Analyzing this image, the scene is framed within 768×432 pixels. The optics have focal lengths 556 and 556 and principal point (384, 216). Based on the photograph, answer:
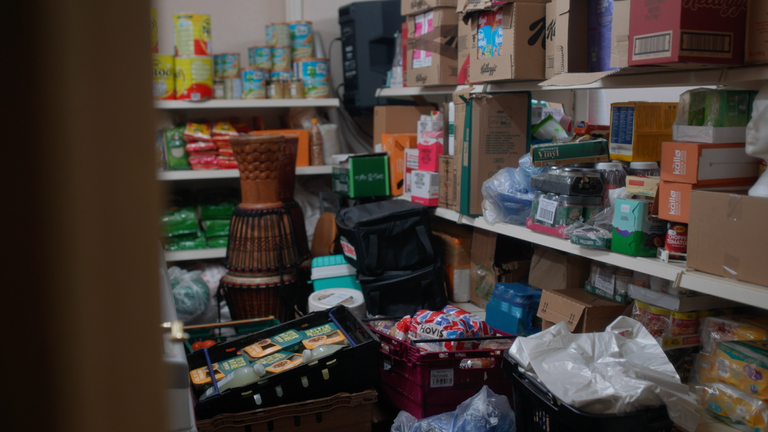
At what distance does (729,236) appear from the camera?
4.15 feet

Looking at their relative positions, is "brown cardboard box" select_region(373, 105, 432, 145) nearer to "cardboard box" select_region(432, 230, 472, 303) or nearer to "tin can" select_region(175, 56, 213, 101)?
"cardboard box" select_region(432, 230, 472, 303)

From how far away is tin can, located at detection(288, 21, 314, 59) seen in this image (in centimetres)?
355

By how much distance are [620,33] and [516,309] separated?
1.00 m

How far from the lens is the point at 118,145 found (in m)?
0.18

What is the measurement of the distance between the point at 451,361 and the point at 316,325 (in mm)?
577

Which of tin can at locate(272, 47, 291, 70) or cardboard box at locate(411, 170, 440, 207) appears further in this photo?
tin can at locate(272, 47, 291, 70)

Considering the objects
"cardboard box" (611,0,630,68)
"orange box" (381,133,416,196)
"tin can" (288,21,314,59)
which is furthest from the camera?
"tin can" (288,21,314,59)

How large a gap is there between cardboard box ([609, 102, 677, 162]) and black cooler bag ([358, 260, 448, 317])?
99 centimetres

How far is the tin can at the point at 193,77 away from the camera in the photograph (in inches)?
128

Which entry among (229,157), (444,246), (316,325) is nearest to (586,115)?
(444,246)

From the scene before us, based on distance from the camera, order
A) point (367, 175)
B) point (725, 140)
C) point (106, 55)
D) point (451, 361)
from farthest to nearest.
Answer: point (367, 175), point (451, 361), point (725, 140), point (106, 55)

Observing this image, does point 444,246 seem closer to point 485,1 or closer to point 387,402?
point 387,402

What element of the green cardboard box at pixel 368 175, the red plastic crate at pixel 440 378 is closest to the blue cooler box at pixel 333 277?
the green cardboard box at pixel 368 175

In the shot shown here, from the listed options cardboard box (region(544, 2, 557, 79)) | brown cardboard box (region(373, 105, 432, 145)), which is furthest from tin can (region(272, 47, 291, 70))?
cardboard box (region(544, 2, 557, 79))
